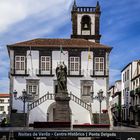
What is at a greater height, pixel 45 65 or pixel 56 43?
pixel 56 43

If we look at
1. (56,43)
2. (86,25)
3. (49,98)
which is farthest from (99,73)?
(86,25)

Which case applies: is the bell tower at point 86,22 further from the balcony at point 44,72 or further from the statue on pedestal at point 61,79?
the statue on pedestal at point 61,79

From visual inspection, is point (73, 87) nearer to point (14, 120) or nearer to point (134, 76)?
point (14, 120)

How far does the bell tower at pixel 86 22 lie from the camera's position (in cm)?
6156

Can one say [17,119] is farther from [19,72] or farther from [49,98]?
[19,72]

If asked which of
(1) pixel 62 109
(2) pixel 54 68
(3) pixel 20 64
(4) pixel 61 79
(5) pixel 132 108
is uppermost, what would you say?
(3) pixel 20 64

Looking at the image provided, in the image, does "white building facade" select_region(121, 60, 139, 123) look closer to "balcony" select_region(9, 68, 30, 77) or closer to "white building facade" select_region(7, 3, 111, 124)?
"white building facade" select_region(7, 3, 111, 124)

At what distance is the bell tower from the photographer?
61.6 m

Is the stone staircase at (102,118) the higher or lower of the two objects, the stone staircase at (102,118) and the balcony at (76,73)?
the lower

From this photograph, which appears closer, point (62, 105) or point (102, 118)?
point (62, 105)

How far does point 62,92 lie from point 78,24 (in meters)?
28.1

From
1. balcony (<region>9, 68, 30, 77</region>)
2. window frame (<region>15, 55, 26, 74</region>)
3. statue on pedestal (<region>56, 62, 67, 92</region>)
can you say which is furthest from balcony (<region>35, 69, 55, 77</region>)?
statue on pedestal (<region>56, 62, 67, 92</region>)

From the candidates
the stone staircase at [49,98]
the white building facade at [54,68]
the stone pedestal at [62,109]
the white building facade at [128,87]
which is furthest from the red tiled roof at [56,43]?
the stone pedestal at [62,109]

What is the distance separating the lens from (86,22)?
208 feet
